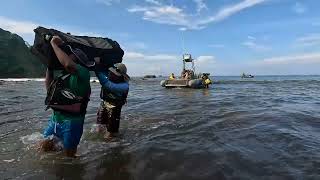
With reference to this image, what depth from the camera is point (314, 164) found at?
5941 millimetres

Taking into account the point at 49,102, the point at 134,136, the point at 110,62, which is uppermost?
the point at 110,62

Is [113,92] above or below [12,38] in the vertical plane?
below

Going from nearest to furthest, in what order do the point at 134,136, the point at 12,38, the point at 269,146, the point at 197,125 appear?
the point at 269,146, the point at 134,136, the point at 197,125, the point at 12,38

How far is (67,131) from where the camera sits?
18.0 ft

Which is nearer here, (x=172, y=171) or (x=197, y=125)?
(x=172, y=171)

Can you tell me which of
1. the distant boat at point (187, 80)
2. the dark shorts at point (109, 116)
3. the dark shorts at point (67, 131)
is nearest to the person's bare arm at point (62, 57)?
the dark shorts at point (67, 131)

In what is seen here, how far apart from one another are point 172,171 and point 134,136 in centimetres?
309

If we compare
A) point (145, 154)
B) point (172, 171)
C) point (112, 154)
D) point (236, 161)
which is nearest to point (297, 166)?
point (236, 161)

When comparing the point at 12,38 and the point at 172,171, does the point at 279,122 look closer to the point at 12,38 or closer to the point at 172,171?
the point at 172,171

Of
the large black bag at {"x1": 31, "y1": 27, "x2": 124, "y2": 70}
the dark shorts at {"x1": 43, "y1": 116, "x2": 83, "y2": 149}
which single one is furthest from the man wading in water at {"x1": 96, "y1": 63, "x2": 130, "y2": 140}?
the dark shorts at {"x1": 43, "y1": 116, "x2": 83, "y2": 149}

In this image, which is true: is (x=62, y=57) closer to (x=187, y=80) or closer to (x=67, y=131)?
(x=67, y=131)

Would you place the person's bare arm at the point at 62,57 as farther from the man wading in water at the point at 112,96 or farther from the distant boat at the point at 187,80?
the distant boat at the point at 187,80

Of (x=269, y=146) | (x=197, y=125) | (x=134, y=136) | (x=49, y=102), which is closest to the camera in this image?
(x=49, y=102)

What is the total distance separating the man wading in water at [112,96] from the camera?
715 centimetres
